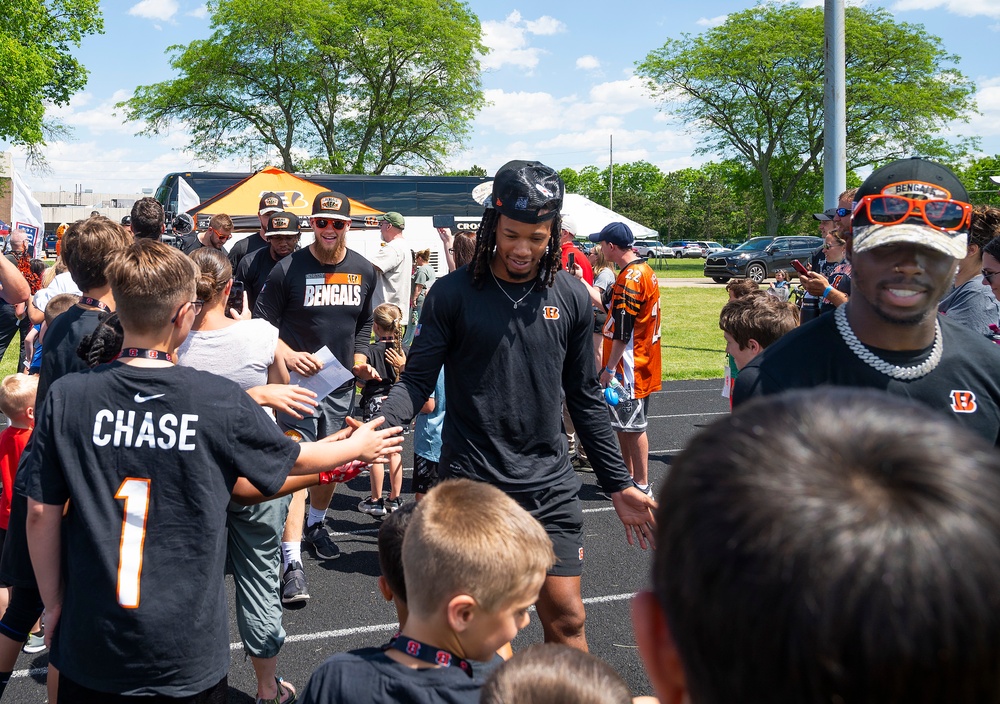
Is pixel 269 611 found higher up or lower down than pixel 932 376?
lower down

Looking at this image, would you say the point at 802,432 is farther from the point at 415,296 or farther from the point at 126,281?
the point at 415,296

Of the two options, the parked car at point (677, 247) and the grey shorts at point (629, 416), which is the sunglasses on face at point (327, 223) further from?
the parked car at point (677, 247)

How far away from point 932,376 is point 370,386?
4.89 metres

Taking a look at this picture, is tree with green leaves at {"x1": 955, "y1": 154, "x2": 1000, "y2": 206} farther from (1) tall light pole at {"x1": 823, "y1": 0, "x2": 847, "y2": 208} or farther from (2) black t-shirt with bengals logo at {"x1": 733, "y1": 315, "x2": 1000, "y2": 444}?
(2) black t-shirt with bengals logo at {"x1": 733, "y1": 315, "x2": 1000, "y2": 444}

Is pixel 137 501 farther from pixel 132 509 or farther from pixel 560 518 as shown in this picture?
pixel 560 518

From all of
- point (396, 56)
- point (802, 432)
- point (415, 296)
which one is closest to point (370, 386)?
point (802, 432)

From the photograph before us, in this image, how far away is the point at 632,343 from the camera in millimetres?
7082

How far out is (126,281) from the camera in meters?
2.63

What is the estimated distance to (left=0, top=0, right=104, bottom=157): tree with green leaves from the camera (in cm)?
3080

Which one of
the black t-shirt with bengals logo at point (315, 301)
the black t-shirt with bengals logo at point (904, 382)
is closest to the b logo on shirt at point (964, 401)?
the black t-shirt with bengals logo at point (904, 382)

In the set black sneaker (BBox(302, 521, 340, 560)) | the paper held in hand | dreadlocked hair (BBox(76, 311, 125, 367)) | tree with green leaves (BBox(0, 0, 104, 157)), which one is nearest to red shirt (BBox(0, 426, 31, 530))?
the paper held in hand

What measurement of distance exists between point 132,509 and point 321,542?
3610 mm

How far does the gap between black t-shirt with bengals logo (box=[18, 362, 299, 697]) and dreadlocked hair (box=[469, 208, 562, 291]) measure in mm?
1156

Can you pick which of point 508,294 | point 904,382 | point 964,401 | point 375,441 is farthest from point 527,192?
point 964,401
